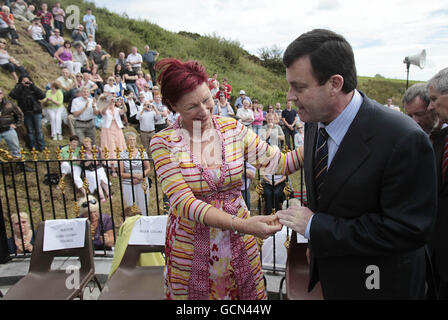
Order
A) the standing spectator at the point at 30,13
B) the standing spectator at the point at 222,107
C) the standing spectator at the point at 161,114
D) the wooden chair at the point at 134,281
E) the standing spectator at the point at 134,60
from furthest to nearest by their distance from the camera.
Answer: the standing spectator at the point at 30,13 < the standing spectator at the point at 134,60 < the standing spectator at the point at 222,107 < the standing spectator at the point at 161,114 < the wooden chair at the point at 134,281

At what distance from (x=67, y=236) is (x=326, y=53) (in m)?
2.88

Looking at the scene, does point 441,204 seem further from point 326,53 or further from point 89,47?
point 89,47

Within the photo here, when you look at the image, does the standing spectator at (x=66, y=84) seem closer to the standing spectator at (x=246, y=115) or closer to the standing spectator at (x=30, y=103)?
the standing spectator at (x=30, y=103)

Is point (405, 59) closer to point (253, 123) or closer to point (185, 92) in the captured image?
point (253, 123)

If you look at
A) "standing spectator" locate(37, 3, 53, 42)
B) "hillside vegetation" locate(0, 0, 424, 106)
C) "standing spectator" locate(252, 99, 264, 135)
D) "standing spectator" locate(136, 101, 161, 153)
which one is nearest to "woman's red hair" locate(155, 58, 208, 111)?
"standing spectator" locate(136, 101, 161, 153)

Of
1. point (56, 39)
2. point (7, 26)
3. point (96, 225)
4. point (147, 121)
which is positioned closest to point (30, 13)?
point (7, 26)

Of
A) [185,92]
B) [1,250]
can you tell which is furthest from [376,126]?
[1,250]

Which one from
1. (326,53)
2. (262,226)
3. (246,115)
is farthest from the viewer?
(246,115)

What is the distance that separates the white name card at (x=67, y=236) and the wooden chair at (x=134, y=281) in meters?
0.47

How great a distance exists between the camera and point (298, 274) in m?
2.92

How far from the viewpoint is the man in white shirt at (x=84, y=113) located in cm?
862

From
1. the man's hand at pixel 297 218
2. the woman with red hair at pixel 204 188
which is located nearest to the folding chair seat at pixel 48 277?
the woman with red hair at pixel 204 188

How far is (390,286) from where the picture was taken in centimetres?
154

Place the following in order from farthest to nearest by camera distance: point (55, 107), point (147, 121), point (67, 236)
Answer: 1. point (55, 107)
2. point (147, 121)
3. point (67, 236)
